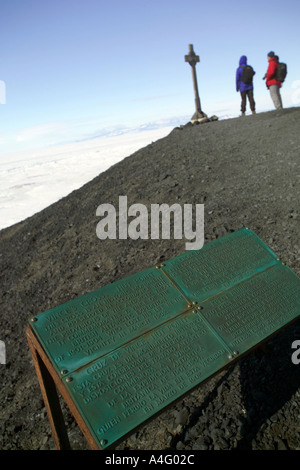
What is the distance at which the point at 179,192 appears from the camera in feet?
23.8

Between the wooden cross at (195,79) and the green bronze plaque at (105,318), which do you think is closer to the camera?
the green bronze plaque at (105,318)

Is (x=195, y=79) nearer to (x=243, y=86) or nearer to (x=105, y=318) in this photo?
(x=243, y=86)

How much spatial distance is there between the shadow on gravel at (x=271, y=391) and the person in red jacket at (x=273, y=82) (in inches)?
412

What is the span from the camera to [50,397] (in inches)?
95.5

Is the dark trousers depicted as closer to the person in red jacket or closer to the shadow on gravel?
the person in red jacket

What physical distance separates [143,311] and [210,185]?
5158 millimetres

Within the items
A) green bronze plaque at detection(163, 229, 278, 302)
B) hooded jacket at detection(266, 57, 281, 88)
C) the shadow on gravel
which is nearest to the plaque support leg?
green bronze plaque at detection(163, 229, 278, 302)

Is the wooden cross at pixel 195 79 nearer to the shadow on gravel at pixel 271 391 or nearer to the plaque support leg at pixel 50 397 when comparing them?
the shadow on gravel at pixel 271 391

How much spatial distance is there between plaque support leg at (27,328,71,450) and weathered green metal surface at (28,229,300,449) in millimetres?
211

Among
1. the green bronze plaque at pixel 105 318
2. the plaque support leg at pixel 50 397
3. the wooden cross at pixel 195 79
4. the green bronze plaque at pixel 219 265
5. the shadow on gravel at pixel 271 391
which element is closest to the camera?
the green bronze plaque at pixel 105 318

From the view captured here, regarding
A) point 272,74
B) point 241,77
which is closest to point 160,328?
point 272,74

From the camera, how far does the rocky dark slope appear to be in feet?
9.70

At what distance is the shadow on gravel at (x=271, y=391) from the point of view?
271 cm

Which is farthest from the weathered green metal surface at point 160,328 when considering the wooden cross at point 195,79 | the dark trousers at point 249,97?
the wooden cross at point 195,79
